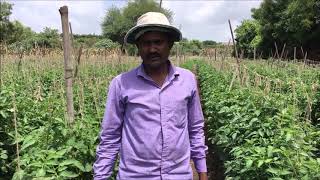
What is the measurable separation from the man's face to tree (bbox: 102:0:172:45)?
44.2 metres

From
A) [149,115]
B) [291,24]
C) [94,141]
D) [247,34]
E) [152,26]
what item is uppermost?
[291,24]

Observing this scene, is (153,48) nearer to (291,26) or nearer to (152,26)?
(152,26)

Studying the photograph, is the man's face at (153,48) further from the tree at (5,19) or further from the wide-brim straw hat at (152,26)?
the tree at (5,19)

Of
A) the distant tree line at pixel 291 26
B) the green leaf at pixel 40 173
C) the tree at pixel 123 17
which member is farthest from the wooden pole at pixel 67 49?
the tree at pixel 123 17

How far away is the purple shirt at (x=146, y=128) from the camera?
2.41 metres

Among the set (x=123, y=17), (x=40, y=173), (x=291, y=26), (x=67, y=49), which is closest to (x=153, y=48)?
(x=40, y=173)

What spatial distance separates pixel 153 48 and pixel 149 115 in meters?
0.35

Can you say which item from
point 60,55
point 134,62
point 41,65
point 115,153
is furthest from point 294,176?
point 134,62

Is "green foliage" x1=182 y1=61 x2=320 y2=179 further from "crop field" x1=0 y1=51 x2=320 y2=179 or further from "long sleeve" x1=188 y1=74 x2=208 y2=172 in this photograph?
"long sleeve" x1=188 y1=74 x2=208 y2=172

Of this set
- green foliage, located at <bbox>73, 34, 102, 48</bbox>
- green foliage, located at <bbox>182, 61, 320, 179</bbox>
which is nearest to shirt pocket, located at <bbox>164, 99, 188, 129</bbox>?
green foliage, located at <bbox>182, 61, 320, 179</bbox>

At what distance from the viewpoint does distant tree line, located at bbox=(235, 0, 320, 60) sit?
25.4 m

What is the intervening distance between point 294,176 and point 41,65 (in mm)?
8860

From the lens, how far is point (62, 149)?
10.1 ft

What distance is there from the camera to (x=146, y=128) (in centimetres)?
242
